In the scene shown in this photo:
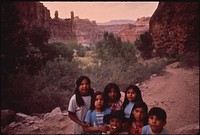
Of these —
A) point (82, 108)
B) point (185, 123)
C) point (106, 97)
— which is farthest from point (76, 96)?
point (185, 123)

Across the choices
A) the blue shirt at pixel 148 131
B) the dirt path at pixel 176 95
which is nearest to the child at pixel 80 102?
the blue shirt at pixel 148 131

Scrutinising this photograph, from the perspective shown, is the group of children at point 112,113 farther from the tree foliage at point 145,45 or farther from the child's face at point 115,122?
the tree foliage at point 145,45

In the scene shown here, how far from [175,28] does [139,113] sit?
4.10 metres

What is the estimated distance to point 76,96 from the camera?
3191 millimetres

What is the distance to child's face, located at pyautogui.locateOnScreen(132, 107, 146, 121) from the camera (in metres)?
2.85

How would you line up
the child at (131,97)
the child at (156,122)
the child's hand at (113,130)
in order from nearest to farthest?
the child at (156,122)
the child's hand at (113,130)
the child at (131,97)

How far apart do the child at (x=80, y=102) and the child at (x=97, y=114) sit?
0.56 feet

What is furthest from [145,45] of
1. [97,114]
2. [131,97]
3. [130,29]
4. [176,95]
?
[97,114]

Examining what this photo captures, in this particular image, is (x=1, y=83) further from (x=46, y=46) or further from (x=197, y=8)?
(x=197, y=8)

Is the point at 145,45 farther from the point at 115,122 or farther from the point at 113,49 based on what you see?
the point at 115,122

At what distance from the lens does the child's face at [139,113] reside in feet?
9.35

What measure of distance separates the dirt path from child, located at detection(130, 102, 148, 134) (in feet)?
5.22

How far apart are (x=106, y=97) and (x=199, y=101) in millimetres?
2523

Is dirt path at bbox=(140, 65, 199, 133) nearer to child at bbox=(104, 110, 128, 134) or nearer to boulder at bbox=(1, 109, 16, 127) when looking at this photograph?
child at bbox=(104, 110, 128, 134)
